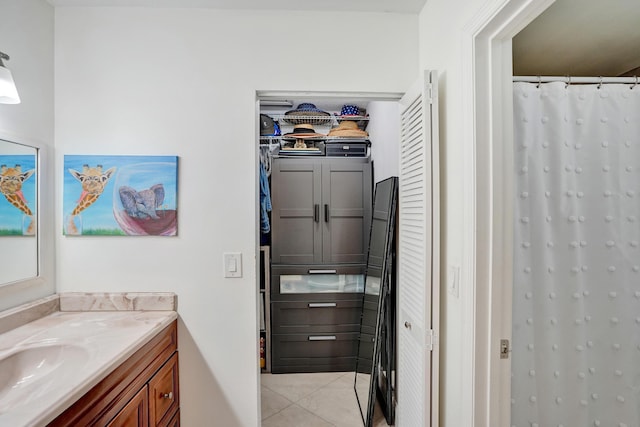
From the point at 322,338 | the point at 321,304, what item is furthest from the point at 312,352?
the point at 321,304

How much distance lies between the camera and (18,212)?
139cm

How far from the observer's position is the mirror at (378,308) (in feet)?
6.54

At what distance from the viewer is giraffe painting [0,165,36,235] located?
1.33 metres

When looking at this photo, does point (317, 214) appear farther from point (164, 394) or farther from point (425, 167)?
point (164, 394)

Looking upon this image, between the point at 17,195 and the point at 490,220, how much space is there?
6.56ft

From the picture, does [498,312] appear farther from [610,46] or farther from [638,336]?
[610,46]

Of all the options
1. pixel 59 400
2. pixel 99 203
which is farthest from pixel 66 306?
pixel 59 400

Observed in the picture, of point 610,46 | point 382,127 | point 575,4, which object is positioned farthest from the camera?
point 382,127

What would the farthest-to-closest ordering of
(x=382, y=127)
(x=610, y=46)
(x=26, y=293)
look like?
1. (x=382, y=127)
2. (x=610, y=46)
3. (x=26, y=293)

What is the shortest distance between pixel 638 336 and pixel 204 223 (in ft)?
6.62

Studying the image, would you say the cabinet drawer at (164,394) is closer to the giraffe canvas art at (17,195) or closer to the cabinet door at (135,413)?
the cabinet door at (135,413)

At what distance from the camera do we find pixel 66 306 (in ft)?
5.12

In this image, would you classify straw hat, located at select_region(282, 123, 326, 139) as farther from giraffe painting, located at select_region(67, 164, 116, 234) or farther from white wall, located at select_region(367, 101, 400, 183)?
giraffe painting, located at select_region(67, 164, 116, 234)

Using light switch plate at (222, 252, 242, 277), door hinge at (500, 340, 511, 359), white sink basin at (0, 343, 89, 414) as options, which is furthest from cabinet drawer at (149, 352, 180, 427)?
door hinge at (500, 340, 511, 359)
